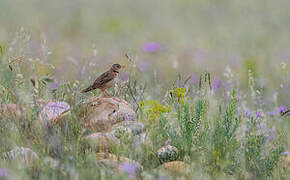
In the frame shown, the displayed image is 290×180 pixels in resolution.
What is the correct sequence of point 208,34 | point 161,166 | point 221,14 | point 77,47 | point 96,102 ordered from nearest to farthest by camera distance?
point 161,166 → point 96,102 → point 77,47 → point 208,34 → point 221,14

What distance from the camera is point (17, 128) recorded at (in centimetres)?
360

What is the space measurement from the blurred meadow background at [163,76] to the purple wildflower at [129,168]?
0.09ft

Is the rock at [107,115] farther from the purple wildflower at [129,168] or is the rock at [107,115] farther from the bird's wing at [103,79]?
the purple wildflower at [129,168]

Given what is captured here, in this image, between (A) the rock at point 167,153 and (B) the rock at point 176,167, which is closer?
(B) the rock at point 176,167

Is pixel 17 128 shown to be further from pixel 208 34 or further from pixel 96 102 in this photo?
pixel 208 34

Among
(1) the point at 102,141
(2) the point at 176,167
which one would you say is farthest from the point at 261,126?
(1) the point at 102,141

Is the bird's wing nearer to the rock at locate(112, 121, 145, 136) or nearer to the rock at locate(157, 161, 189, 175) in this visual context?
the rock at locate(112, 121, 145, 136)

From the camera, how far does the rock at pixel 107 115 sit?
12.6 feet

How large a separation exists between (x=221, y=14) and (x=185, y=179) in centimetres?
928

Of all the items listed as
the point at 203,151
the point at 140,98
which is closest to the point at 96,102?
the point at 140,98

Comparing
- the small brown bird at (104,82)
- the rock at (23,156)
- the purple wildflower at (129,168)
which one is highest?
the small brown bird at (104,82)

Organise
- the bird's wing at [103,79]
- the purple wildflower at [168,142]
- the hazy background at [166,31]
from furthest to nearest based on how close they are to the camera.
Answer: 1. the hazy background at [166,31]
2. the bird's wing at [103,79]
3. the purple wildflower at [168,142]

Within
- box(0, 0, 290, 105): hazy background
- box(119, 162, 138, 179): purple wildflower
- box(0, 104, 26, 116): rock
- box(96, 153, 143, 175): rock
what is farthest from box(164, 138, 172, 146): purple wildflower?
box(0, 0, 290, 105): hazy background

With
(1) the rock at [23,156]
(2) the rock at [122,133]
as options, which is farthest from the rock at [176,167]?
(1) the rock at [23,156]
